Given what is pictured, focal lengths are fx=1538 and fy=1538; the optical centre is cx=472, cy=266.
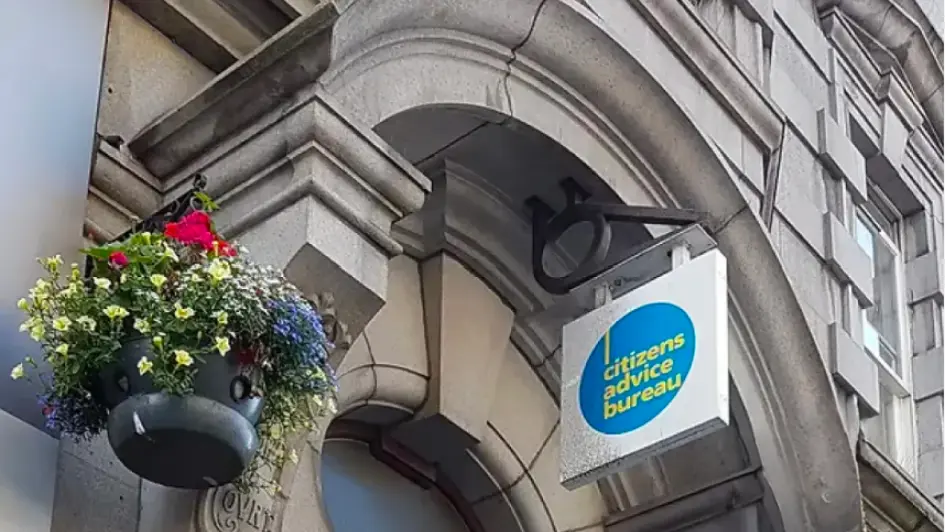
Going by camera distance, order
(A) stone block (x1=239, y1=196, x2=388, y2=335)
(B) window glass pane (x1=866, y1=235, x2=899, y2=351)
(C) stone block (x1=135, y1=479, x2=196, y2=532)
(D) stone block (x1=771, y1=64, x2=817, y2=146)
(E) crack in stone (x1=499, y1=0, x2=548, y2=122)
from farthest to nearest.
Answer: (B) window glass pane (x1=866, y1=235, x2=899, y2=351), (D) stone block (x1=771, y1=64, x2=817, y2=146), (E) crack in stone (x1=499, y1=0, x2=548, y2=122), (A) stone block (x1=239, y1=196, x2=388, y2=335), (C) stone block (x1=135, y1=479, x2=196, y2=532)

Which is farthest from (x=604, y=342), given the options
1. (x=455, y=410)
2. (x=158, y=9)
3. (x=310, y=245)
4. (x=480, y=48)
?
(x=158, y=9)

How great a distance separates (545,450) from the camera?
670 cm

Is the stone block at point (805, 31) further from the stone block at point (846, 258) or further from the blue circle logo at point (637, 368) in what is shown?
the blue circle logo at point (637, 368)

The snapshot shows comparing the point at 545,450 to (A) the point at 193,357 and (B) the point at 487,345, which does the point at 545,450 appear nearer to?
(B) the point at 487,345

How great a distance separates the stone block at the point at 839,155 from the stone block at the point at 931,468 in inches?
64.0

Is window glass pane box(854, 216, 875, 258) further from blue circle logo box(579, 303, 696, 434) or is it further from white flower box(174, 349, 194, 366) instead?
white flower box(174, 349, 194, 366)

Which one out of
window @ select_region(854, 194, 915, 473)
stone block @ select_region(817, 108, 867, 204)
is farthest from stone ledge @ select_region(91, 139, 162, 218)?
window @ select_region(854, 194, 915, 473)

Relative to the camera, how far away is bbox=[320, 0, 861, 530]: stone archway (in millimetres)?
5316

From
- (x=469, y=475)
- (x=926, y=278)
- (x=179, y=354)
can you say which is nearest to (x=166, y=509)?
(x=179, y=354)

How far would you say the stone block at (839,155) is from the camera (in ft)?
28.8

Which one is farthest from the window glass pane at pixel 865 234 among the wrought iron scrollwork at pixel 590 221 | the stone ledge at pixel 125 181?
the stone ledge at pixel 125 181

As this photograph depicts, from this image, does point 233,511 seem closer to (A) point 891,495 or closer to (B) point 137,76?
(B) point 137,76

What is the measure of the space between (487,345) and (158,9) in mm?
2050

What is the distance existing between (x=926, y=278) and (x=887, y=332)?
63cm
